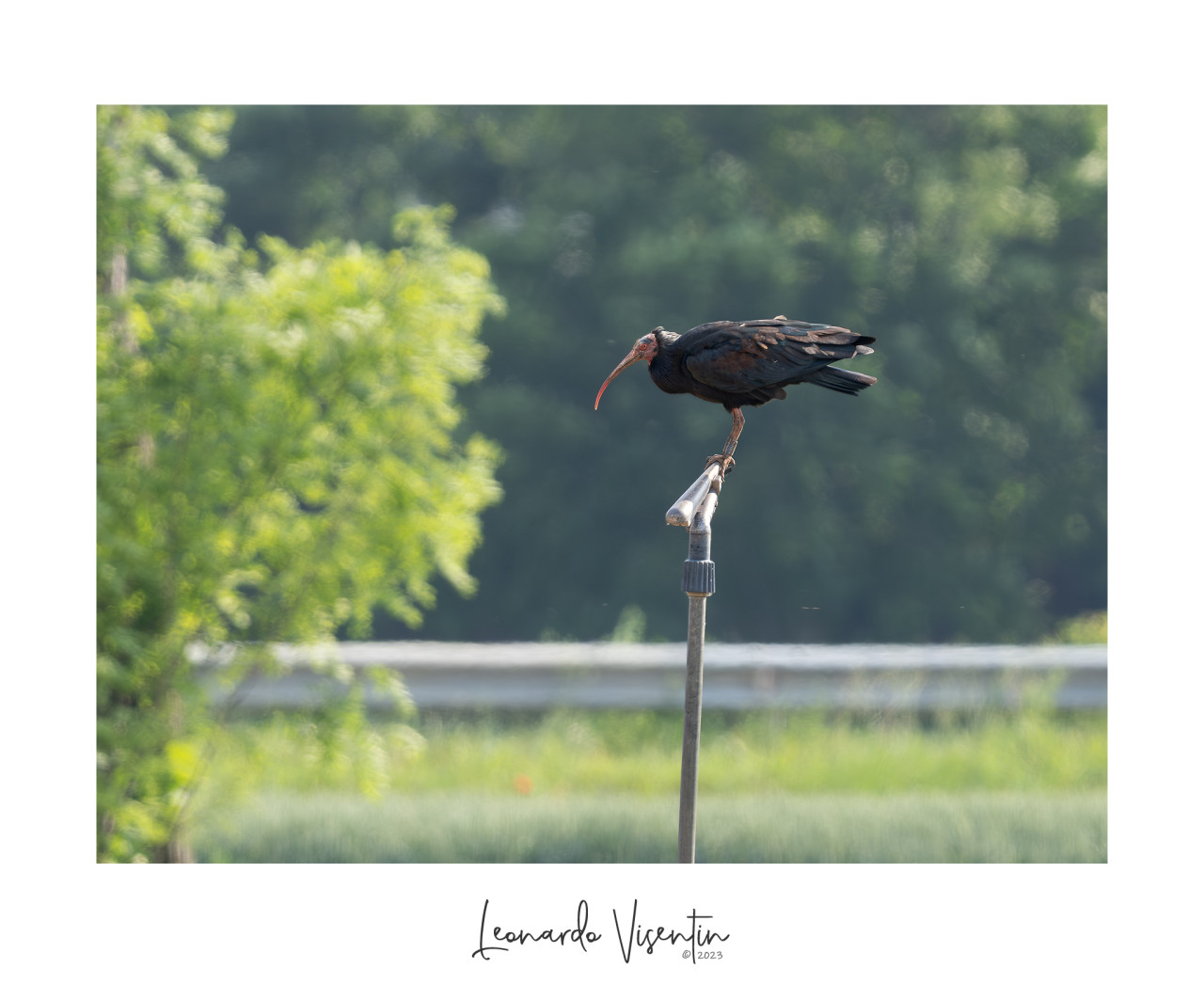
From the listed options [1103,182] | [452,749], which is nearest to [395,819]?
[452,749]

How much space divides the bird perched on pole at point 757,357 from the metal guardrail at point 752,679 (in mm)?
3463

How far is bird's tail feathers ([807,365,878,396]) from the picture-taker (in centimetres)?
235

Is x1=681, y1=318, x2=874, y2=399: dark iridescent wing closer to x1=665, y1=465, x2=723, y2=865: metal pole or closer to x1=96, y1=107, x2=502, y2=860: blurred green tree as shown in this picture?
x1=665, y1=465, x2=723, y2=865: metal pole

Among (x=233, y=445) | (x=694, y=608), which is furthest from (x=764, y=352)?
(x=233, y=445)

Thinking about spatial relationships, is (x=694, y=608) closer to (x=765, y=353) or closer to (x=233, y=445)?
(x=765, y=353)

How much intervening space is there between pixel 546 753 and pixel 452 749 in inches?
19.2

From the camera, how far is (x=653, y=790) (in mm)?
5191

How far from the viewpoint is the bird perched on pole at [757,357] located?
2.35 metres

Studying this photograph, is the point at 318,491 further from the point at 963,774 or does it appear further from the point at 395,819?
the point at 963,774

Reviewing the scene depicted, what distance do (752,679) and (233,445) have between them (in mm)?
3192

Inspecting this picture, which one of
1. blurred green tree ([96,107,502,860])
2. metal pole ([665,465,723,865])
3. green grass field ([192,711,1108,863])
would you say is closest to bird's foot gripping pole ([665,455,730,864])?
metal pole ([665,465,723,865])

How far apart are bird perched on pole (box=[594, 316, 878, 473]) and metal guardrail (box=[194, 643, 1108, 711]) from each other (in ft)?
11.4

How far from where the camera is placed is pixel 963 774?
526 cm

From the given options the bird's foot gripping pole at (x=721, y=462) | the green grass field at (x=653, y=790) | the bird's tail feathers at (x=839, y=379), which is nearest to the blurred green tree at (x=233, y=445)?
the green grass field at (x=653, y=790)
